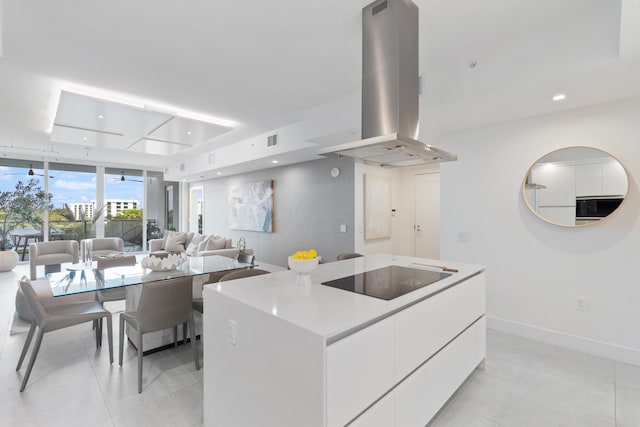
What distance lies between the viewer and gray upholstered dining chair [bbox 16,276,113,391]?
2.40 metres

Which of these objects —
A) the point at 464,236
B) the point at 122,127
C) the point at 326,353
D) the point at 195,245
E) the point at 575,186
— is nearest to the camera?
the point at 326,353

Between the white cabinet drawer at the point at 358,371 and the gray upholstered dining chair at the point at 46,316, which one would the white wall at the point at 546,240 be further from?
the gray upholstered dining chair at the point at 46,316

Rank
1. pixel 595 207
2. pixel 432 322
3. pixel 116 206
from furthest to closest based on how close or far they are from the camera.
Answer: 1. pixel 116 206
2. pixel 595 207
3. pixel 432 322

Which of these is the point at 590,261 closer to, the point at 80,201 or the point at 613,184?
the point at 613,184

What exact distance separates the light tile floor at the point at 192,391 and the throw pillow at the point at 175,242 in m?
4.02

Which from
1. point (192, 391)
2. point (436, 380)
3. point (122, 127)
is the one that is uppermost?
point (122, 127)

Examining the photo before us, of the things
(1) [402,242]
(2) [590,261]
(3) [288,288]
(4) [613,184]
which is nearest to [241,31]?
(3) [288,288]

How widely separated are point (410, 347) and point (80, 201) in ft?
32.5

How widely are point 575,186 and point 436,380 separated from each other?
2592mm

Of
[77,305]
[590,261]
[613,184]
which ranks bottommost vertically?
[77,305]

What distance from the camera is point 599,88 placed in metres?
2.50

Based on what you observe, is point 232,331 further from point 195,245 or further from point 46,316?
point 195,245

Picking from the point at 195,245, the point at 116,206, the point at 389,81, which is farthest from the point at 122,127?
the point at 116,206

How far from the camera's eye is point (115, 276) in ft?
10.1
